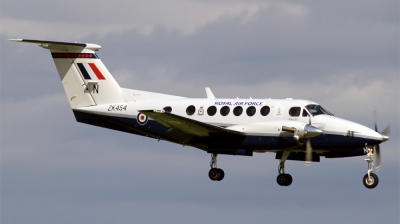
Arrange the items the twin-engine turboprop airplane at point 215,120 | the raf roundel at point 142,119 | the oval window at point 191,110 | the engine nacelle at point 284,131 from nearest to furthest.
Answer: the engine nacelle at point 284,131, the twin-engine turboprop airplane at point 215,120, the oval window at point 191,110, the raf roundel at point 142,119

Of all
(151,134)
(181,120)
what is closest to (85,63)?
(151,134)

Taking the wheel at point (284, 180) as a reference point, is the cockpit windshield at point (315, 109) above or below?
above

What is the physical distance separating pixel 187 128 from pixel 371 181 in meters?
7.94

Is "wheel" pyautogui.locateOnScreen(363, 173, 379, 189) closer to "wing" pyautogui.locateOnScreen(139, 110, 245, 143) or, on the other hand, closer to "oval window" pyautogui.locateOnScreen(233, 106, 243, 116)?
"wing" pyautogui.locateOnScreen(139, 110, 245, 143)

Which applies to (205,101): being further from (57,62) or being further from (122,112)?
(57,62)

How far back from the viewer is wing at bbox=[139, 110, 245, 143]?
32.7m

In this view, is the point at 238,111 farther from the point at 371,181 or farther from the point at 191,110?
the point at 371,181

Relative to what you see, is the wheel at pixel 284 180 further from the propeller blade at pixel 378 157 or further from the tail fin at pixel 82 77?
the tail fin at pixel 82 77

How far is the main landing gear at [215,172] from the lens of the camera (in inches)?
1416

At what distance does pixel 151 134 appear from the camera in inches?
1446

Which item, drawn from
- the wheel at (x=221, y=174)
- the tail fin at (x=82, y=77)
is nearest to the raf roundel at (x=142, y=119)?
the tail fin at (x=82, y=77)

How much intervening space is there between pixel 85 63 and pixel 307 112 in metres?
10.8

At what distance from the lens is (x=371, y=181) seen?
110 feet

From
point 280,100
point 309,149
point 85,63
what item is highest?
point 85,63
